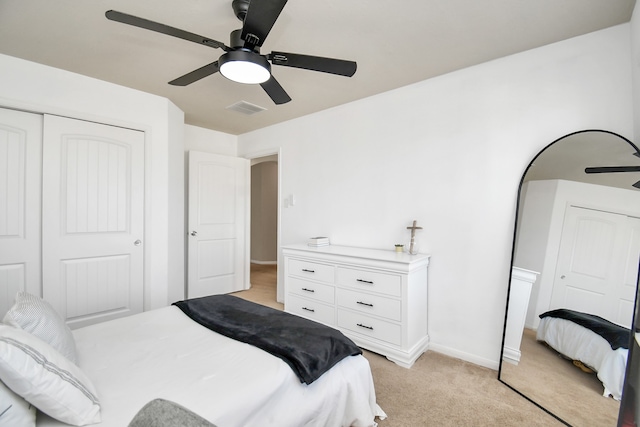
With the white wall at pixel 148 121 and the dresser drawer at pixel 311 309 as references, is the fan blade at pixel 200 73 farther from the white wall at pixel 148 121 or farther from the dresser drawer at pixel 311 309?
the dresser drawer at pixel 311 309

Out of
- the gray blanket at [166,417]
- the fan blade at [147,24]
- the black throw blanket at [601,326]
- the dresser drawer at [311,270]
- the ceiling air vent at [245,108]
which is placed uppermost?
the ceiling air vent at [245,108]

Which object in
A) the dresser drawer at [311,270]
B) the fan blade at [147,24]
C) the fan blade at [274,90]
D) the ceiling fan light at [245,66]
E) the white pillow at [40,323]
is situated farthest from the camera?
the dresser drawer at [311,270]

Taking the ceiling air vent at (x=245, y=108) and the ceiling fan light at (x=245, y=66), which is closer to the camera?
the ceiling fan light at (x=245, y=66)

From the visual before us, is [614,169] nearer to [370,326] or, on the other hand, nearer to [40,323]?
[370,326]

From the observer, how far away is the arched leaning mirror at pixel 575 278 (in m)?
1.63

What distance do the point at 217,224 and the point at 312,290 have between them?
1.95m

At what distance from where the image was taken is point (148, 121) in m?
3.18

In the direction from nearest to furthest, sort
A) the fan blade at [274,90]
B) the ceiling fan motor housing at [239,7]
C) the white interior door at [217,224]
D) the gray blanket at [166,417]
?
the gray blanket at [166,417]
the ceiling fan motor housing at [239,7]
the fan blade at [274,90]
the white interior door at [217,224]

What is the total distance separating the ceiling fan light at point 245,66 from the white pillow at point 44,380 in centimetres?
145

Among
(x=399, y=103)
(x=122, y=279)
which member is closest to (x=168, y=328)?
(x=122, y=279)

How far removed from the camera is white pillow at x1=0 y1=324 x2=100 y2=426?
923 mm

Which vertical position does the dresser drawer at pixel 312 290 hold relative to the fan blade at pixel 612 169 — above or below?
below

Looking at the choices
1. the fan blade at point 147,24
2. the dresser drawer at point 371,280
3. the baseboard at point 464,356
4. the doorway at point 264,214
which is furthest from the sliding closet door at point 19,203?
the doorway at point 264,214

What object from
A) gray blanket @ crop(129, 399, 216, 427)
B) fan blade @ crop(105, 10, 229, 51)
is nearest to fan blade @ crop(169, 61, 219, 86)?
fan blade @ crop(105, 10, 229, 51)
